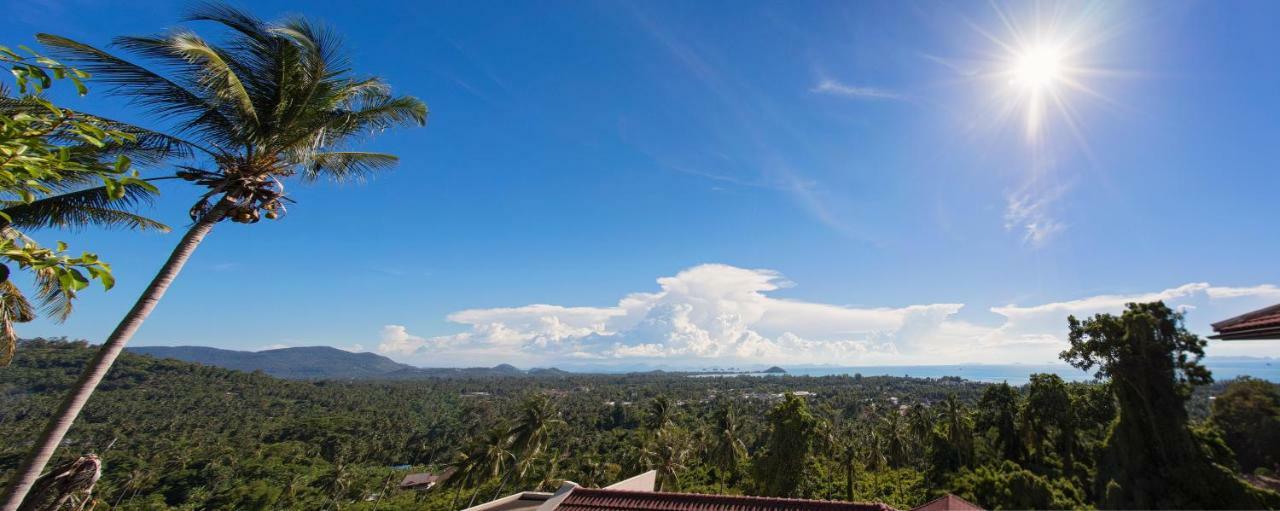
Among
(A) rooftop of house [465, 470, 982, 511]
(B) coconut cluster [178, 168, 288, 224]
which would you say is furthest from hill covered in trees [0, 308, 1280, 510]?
(B) coconut cluster [178, 168, 288, 224]

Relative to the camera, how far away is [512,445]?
26.1 metres

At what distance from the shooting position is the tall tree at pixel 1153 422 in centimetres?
1741

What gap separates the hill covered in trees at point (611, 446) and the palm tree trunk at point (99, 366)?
2129cm

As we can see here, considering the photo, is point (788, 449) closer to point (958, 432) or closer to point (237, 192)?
point (958, 432)

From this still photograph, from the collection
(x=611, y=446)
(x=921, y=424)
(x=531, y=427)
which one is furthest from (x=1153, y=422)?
(x=611, y=446)

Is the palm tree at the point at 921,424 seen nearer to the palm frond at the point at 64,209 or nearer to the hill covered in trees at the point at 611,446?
the hill covered in trees at the point at 611,446

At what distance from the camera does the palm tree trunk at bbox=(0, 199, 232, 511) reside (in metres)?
4.76

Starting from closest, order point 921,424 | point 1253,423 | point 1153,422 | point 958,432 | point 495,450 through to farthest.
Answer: point 1153,422, point 495,450, point 1253,423, point 958,432, point 921,424

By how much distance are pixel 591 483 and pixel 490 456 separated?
40.8 feet

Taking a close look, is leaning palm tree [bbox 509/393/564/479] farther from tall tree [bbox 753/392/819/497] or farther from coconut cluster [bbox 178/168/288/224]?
coconut cluster [bbox 178/168/288/224]

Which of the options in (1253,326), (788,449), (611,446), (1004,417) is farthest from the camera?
(611,446)

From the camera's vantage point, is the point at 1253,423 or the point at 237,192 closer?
the point at 237,192

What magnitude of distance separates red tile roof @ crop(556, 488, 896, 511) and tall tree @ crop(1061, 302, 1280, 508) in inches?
786

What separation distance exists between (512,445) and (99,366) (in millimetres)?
22868
